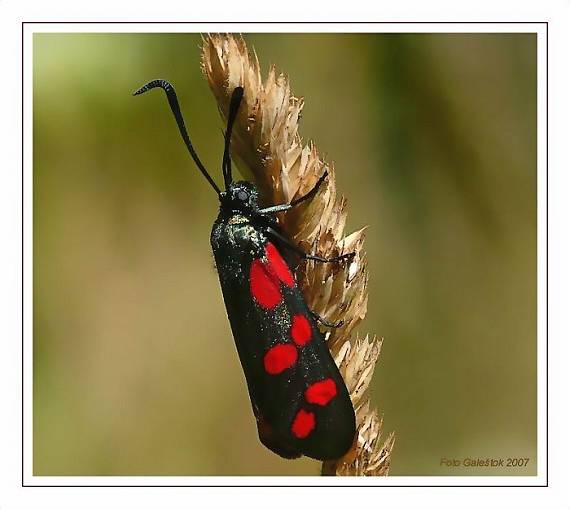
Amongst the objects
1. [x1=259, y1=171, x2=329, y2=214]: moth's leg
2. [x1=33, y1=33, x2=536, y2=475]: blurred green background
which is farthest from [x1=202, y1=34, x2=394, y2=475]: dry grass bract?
[x1=33, y1=33, x2=536, y2=475]: blurred green background

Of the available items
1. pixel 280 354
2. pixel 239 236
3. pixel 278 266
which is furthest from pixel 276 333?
pixel 239 236

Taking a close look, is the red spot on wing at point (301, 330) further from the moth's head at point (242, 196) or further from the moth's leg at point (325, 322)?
the moth's head at point (242, 196)

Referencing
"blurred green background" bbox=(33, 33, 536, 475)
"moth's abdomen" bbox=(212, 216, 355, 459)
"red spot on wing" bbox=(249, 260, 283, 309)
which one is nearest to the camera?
"moth's abdomen" bbox=(212, 216, 355, 459)

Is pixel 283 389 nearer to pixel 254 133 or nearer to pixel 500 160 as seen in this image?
pixel 254 133

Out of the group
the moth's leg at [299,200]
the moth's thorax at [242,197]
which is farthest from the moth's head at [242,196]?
the moth's leg at [299,200]

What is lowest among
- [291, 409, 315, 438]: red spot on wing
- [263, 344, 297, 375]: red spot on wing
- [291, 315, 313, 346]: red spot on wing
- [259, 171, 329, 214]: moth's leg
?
[291, 409, 315, 438]: red spot on wing

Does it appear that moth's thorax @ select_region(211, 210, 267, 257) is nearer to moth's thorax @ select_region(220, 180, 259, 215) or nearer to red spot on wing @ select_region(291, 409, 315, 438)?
moth's thorax @ select_region(220, 180, 259, 215)
